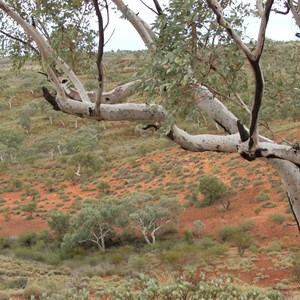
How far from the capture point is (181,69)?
332 cm

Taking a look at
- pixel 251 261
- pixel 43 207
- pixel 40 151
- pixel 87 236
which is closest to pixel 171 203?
pixel 87 236

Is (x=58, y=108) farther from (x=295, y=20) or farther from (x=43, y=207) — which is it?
(x=43, y=207)

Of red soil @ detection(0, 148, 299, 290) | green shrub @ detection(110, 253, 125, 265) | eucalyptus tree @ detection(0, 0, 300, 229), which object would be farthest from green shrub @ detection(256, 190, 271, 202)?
eucalyptus tree @ detection(0, 0, 300, 229)

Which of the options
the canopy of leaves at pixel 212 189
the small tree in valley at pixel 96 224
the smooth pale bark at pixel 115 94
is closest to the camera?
the smooth pale bark at pixel 115 94

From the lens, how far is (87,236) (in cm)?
1719

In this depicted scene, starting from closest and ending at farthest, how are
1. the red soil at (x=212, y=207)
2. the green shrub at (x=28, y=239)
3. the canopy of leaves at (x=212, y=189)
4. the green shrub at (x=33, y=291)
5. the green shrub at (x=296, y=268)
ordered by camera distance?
the green shrub at (x=33, y=291) < the green shrub at (x=296, y=268) < the red soil at (x=212, y=207) < the green shrub at (x=28, y=239) < the canopy of leaves at (x=212, y=189)

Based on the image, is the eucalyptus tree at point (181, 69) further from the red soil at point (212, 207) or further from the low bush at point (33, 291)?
the red soil at point (212, 207)

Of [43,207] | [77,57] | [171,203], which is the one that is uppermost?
[77,57]

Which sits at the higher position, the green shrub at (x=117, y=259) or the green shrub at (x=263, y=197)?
the green shrub at (x=263, y=197)

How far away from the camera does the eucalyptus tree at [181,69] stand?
11.1ft

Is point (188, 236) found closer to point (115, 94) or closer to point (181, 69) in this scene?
point (115, 94)

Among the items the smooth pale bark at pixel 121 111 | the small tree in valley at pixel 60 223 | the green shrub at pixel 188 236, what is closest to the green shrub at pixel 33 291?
the smooth pale bark at pixel 121 111

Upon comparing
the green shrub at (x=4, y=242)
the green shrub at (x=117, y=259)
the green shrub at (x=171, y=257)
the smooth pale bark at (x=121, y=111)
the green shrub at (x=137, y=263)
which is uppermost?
the smooth pale bark at (x=121, y=111)

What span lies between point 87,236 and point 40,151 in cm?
2194
